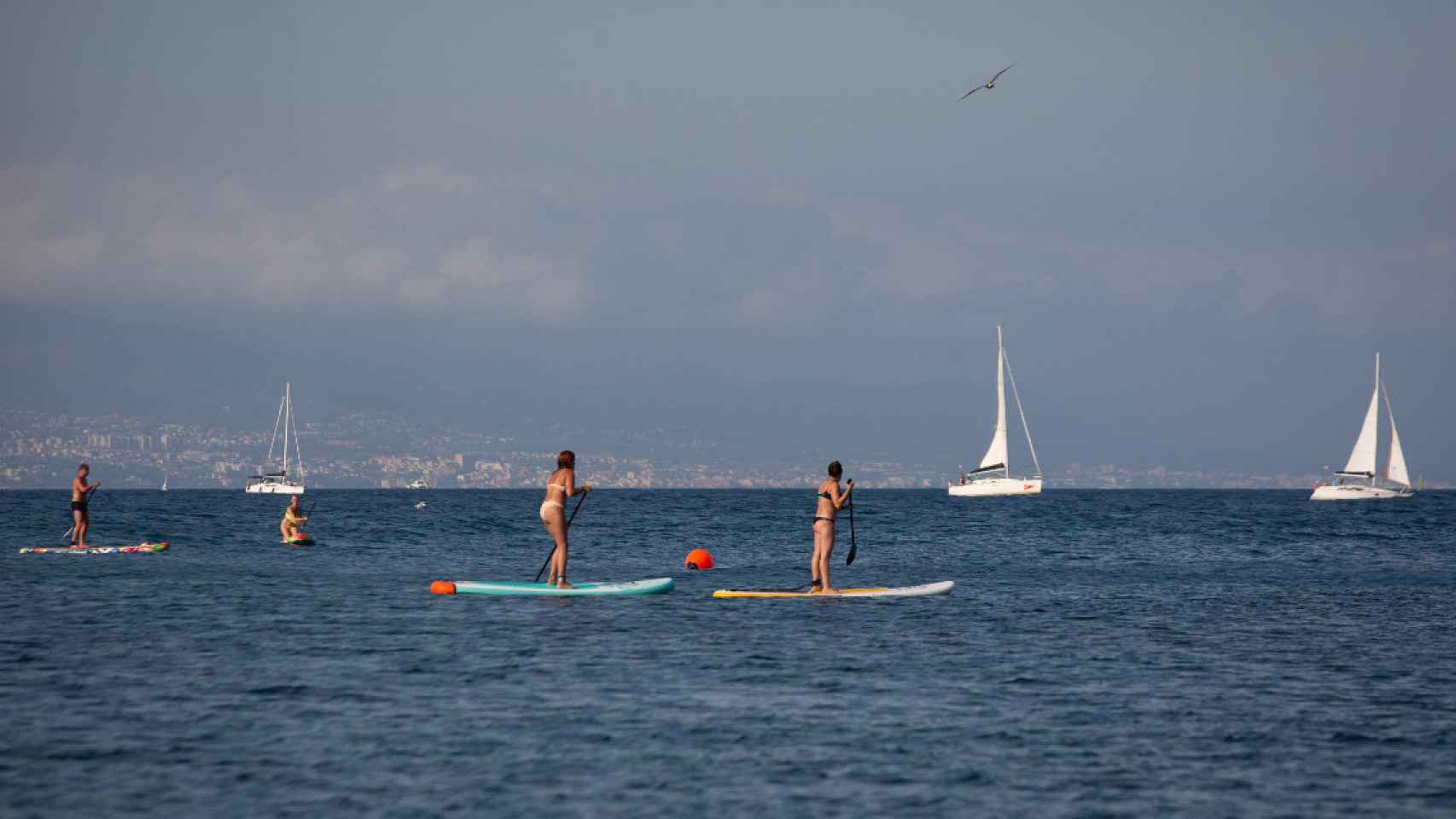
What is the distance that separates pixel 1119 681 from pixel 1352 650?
629 centimetres

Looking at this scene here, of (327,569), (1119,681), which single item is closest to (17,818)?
(1119,681)

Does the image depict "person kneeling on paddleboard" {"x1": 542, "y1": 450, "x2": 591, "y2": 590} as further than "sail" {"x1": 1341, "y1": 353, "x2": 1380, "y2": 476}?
No

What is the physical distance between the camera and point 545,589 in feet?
103

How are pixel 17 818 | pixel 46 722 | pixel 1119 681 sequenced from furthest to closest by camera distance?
pixel 1119 681 < pixel 46 722 < pixel 17 818

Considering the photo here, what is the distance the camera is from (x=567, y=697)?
715 inches

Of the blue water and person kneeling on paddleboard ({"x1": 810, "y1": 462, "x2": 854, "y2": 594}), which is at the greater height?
person kneeling on paddleboard ({"x1": 810, "y1": 462, "x2": 854, "y2": 594})

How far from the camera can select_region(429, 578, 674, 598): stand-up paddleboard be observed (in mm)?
31250

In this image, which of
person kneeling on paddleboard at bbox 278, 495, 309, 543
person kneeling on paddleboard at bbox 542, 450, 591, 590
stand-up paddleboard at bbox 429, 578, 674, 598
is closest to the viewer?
person kneeling on paddleboard at bbox 542, 450, 591, 590

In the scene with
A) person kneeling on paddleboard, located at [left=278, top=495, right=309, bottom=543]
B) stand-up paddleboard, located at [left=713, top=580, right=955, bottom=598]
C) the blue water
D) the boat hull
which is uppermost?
the boat hull

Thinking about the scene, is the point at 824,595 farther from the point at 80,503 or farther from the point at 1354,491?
the point at 1354,491

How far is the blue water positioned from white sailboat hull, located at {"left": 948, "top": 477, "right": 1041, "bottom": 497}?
11715 centimetres

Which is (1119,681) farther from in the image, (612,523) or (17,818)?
(612,523)

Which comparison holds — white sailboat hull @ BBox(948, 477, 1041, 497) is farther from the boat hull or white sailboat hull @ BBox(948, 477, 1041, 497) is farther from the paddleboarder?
the paddleboarder

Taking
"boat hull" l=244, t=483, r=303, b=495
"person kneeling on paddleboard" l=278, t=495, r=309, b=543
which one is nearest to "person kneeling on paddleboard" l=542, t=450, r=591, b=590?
"person kneeling on paddleboard" l=278, t=495, r=309, b=543
